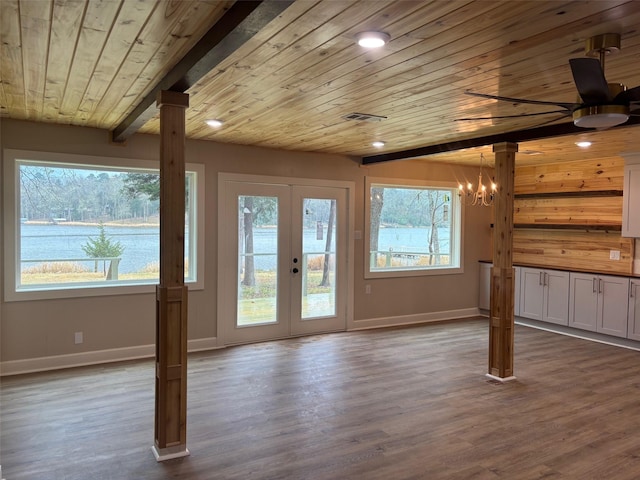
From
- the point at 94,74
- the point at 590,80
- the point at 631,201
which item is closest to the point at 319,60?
the point at 590,80

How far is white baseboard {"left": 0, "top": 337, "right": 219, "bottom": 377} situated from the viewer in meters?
4.59

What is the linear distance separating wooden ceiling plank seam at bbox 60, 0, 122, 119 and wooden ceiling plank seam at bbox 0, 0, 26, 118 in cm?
27

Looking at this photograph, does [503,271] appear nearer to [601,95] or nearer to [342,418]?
[342,418]

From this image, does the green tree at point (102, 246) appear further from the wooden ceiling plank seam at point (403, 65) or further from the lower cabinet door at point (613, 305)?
the lower cabinet door at point (613, 305)

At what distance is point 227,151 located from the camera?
5652 millimetres

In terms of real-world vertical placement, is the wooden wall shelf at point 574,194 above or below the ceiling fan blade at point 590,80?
below

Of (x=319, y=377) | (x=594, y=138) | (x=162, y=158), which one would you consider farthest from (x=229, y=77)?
(x=594, y=138)

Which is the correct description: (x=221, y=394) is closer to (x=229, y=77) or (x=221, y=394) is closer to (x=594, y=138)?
(x=229, y=77)

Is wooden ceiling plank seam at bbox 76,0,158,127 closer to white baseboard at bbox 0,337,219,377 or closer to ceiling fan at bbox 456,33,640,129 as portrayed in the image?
ceiling fan at bbox 456,33,640,129

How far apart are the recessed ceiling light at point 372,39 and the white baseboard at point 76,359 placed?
4.08 m

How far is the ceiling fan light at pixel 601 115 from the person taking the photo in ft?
7.73

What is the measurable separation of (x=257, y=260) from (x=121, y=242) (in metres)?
1.57

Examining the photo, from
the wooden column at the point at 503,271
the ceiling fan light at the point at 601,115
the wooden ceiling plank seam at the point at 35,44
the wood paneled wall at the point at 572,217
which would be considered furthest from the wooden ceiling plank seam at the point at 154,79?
the wood paneled wall at the point at 572,217

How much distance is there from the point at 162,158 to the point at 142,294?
2.60 m
